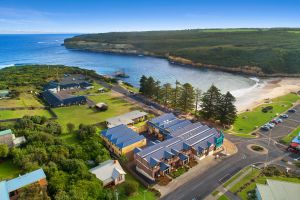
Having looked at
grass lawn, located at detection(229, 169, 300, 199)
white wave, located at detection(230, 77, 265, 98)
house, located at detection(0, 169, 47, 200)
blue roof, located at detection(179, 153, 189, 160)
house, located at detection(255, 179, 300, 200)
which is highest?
house, located at detection(0, 169, 47, 200)

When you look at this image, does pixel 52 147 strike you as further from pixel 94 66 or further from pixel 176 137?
pixel 94 66

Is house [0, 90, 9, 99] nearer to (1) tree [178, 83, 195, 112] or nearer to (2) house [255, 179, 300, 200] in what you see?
(1) tree [178, 83, 195, 112]

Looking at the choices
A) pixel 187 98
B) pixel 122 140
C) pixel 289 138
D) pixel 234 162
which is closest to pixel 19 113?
pixel 122 140

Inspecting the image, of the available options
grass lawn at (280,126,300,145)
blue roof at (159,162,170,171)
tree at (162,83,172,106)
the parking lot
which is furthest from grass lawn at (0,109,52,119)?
grass lawn at (280,126,300,145)

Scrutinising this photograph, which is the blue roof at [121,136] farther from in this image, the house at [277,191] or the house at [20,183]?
the house at [277,191]

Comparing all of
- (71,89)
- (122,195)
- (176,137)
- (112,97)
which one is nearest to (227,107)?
(176,137)

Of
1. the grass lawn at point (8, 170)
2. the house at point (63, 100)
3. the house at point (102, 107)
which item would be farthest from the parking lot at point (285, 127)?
the house at point (63, 100)
